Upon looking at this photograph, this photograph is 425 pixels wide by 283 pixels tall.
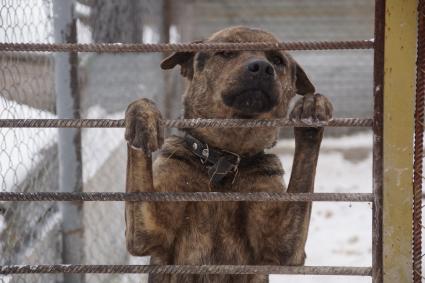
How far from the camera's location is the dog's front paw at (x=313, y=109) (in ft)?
8.23

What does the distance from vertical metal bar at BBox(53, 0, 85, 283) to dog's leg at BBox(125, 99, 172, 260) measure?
1219 millimetres

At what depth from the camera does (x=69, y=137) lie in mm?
4086

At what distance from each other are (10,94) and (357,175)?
20.7 ft

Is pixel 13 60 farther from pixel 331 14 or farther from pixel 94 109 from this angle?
pixel 331 14

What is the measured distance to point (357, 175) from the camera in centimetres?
902

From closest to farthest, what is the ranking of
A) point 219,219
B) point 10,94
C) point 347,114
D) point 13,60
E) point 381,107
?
point 381,107 < point 219,219 < point 10,94 < point 13,60 < point 347,114

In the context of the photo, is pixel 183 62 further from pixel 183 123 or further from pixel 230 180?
pixel 183 123

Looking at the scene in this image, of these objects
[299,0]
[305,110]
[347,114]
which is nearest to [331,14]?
[299,0]

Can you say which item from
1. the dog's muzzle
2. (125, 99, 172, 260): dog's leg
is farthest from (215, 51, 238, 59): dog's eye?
(125, 99, 172, 260): dog's leg

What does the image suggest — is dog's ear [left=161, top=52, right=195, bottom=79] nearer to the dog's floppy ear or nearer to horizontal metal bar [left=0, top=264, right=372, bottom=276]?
the dog's floppy ear

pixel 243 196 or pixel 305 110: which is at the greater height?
pixel 305 110

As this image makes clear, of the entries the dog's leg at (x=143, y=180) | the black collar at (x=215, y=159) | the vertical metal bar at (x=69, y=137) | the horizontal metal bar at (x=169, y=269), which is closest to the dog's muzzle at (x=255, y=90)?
the black collar at (x=215, y=159)

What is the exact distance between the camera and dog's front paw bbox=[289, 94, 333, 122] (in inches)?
98.8

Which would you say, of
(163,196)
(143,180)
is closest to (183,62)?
(143,180)
